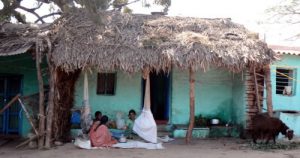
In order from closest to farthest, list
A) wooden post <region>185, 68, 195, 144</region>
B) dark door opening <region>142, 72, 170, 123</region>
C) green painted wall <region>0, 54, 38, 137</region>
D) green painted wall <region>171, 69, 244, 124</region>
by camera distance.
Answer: wooden post <region>185, 68, 195, 144</region>
green painted wall <region>0, 54, 38, 137</region>
green painted wall <region>171, 69, 244, 124</region>
dark door opening <region>142, 72, 170, 123</region>

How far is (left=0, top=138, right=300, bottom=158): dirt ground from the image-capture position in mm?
9242

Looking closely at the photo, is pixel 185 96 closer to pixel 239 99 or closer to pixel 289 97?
pixel 239 99

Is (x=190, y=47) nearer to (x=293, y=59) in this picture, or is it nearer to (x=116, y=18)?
(x=116, y=18)

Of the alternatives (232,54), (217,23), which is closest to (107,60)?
(232,54)

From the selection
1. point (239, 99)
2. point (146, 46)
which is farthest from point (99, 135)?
point (239, 99)

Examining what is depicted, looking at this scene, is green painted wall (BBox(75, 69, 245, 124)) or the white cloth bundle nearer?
the white cloth bundle

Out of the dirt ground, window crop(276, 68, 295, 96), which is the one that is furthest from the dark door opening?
window crop(276, 68, 295, 96)

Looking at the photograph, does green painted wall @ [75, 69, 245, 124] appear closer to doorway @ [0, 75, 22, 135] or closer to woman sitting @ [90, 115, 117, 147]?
doorway @ [0, 75, 22, 135]

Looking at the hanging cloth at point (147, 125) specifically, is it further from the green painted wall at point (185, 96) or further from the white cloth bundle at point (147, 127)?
the green painted wall at point (185, 96)

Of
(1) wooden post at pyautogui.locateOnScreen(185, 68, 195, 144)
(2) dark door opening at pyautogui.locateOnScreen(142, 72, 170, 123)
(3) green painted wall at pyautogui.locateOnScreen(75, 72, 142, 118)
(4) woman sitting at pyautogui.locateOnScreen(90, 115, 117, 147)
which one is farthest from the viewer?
(2) dark door opening at pyautogui.locateOnScreen(142, 72, 170, 123)

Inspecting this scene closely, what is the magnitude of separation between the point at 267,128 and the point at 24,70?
6.72 meters

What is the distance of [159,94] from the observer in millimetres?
13570

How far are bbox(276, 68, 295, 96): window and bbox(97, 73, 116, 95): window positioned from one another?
199 inches

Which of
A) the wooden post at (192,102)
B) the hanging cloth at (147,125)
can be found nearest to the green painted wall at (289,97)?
the wooden post at (192,102)
